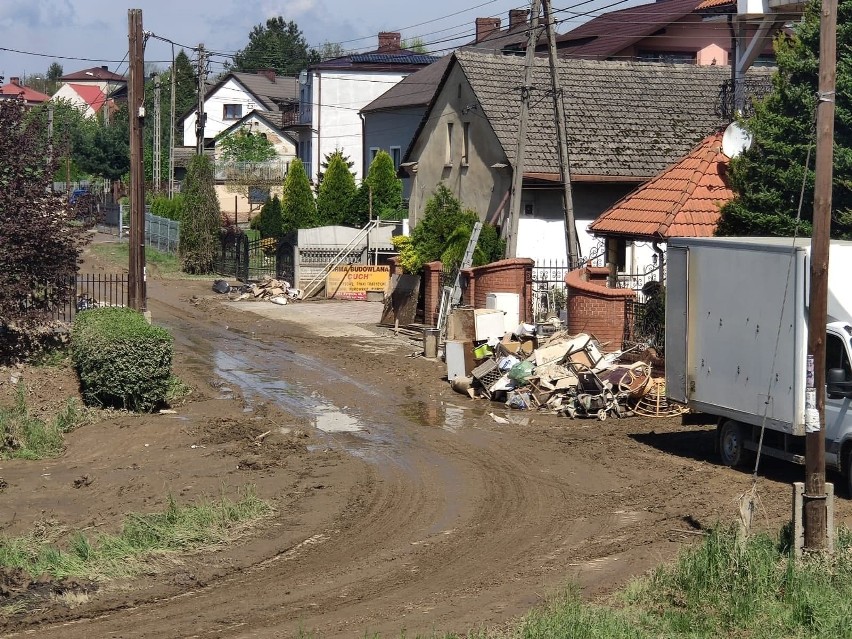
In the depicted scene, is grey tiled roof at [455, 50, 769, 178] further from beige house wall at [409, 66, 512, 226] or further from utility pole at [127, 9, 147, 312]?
utility pole at [127, 9, 147, 312]

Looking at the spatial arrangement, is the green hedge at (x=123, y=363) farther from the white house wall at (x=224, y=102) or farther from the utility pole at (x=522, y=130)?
the white house wall at (x=224, y=102)

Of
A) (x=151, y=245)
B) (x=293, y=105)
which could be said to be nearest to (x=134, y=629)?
(x=151, y=245)

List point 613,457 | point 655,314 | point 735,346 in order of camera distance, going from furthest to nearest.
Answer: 1. point 655,314
2. point 613,457
3. point 735,346

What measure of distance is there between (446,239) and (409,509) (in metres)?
17.4

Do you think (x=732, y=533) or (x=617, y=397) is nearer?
(x=732, y=533)

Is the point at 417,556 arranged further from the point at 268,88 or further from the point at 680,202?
the point at 268,88

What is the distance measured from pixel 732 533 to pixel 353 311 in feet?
81.8

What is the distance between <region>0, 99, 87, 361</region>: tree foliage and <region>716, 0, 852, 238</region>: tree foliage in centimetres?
1229

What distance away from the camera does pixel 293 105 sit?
75938mm

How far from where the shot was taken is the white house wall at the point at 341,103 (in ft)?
211

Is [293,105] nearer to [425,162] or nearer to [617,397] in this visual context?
[425,162]

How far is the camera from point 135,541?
1106 centimetres

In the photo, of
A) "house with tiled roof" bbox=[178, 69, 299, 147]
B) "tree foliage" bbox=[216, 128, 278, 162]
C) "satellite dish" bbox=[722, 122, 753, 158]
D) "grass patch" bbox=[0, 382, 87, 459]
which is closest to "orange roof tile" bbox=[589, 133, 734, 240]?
"satellite dish" bbox=[722, 122, 753, 158]

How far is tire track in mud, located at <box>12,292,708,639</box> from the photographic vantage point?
882cm
